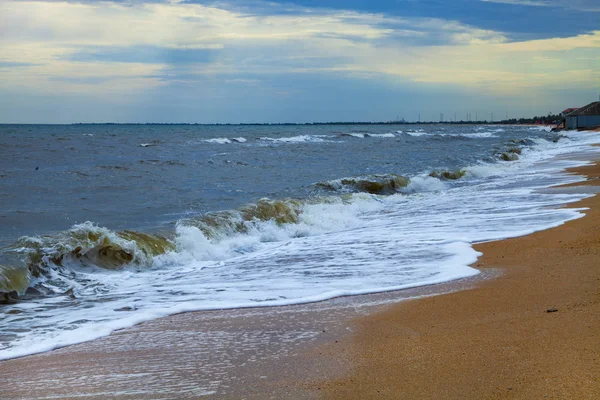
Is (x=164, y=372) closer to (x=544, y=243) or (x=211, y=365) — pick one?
(x=211, y=365)

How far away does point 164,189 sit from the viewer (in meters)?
17.8

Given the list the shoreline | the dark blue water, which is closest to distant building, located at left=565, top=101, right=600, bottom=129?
the dark blue water

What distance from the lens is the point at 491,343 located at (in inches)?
173

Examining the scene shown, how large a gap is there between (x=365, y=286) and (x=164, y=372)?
295cm

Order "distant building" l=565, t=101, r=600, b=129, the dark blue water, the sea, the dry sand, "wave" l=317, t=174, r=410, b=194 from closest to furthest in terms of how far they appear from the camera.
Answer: the dry sand < the sea < the dark blue water < "wave" l=317, t=174, r=410, b=194 < "distant building" l=565, t=101, r=600, b=129

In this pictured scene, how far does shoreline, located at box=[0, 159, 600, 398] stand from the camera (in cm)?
392

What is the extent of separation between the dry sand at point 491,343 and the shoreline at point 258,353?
0.03 metres

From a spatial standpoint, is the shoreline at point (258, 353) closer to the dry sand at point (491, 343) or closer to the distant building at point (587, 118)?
the dry sand at point (491, 343)

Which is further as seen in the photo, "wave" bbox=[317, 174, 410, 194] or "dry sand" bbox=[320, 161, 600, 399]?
"wave" bbox=[317, 174, 410, 194]

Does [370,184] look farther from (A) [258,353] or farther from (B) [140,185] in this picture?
(A) [258,353]

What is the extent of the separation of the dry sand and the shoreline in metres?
0.03

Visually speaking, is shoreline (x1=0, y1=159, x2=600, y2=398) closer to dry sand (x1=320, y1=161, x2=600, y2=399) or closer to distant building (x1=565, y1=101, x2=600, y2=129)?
dry sand (x1=320, y1=161, x2=600, y2=399)

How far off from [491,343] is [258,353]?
1.66 metres

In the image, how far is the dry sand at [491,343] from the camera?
364cm
